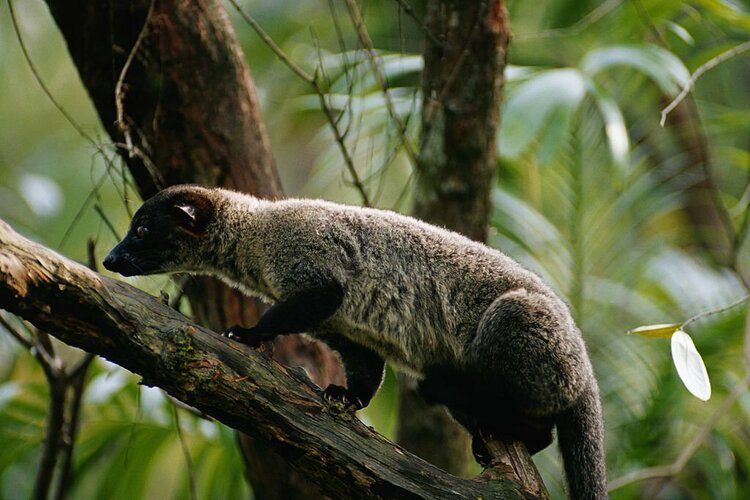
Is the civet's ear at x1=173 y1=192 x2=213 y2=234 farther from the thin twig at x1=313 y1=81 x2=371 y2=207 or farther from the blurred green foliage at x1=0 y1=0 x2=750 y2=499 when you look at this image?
the thin twig at x1=313 y1=81 x2=371 y2=207

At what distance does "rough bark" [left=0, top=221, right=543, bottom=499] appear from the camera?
3381 millimetres

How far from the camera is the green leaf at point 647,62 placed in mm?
6207

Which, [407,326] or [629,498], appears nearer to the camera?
[407,326]

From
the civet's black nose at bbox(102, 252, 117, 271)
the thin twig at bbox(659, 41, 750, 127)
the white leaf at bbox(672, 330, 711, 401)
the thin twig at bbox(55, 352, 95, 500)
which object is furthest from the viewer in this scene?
the thin twig at bbox(55, 352, 95, 500)

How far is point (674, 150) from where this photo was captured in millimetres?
11734

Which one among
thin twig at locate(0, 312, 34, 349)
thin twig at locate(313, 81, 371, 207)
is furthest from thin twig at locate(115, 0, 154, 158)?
thin twig at locate(0, 312, 34, 349)

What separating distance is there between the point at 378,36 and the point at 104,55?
15.2 feet

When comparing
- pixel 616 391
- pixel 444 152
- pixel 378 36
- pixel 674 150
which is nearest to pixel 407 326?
pixel 444 152

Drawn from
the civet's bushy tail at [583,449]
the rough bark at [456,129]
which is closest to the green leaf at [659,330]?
the civet's bushy tail at [583,449]

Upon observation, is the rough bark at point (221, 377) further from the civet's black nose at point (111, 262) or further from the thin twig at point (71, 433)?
the thin twig at point (71, 433)

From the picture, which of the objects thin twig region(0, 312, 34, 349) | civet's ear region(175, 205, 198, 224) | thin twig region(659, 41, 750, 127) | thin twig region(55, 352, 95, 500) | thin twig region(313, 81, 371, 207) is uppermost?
thin twig region(659, 41, 750, 127)

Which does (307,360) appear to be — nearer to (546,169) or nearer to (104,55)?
(104,55)

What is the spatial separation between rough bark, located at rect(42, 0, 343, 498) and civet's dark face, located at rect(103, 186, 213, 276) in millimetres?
472

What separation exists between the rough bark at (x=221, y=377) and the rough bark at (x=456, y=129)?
2.32 meters
